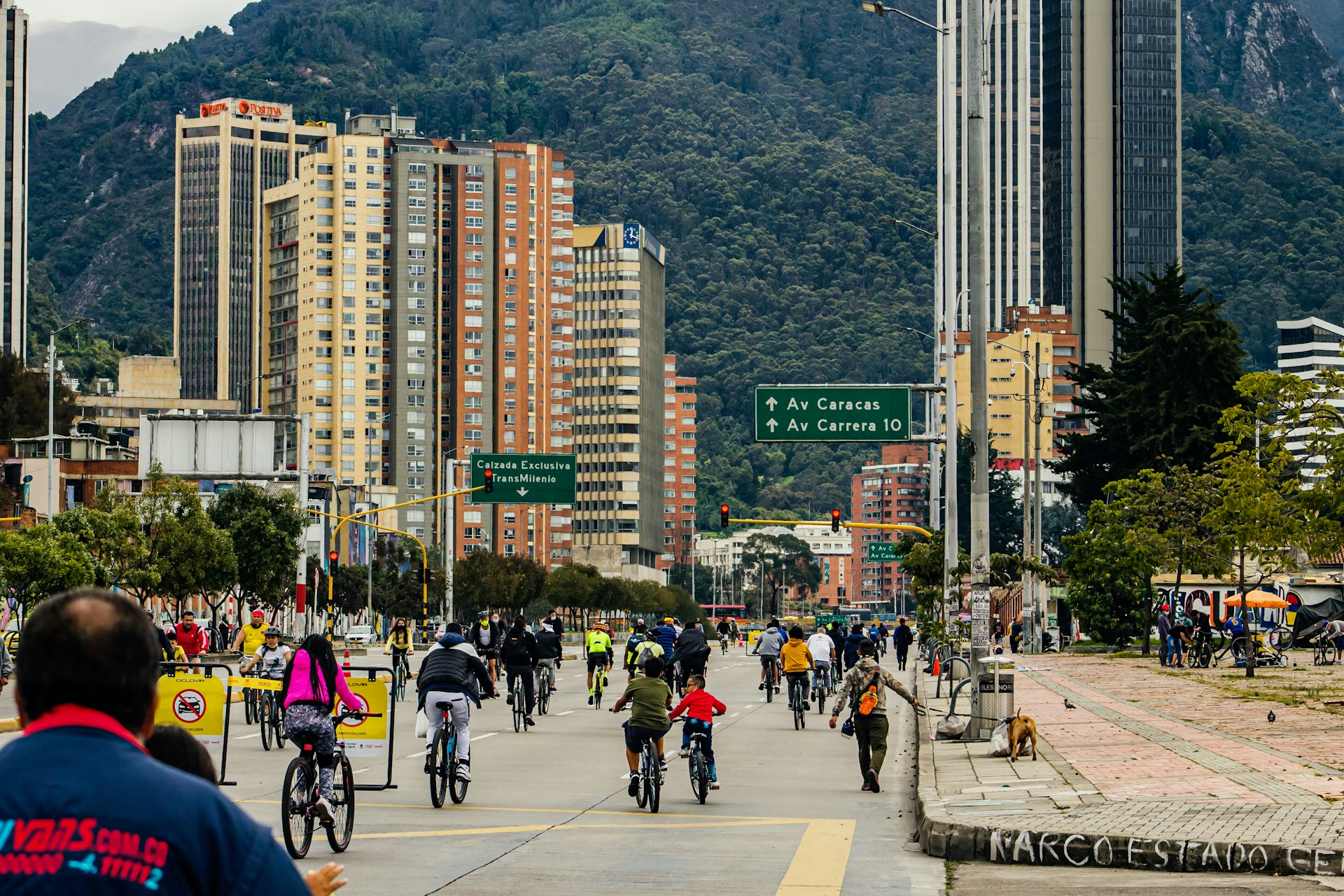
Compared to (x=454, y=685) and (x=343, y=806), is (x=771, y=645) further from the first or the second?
(x=343, y=806)

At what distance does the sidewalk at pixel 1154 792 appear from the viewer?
539 inches

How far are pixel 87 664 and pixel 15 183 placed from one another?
670 feet

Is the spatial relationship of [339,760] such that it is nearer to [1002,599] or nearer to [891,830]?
[891,830]

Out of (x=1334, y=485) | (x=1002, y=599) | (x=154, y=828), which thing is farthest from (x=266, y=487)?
(x=154, y=828)

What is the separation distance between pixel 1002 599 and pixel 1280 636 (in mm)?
35800

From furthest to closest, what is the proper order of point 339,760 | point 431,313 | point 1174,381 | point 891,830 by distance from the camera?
point 431,313
point 1174,381
point 891,830
point 339,760

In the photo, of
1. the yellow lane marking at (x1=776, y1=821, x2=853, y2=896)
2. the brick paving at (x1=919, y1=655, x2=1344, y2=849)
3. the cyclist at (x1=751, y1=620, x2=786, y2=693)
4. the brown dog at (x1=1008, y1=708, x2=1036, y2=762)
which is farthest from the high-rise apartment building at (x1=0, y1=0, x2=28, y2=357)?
the yellow lane marking at (x1=776, y1=821, x2=853, y2=896)

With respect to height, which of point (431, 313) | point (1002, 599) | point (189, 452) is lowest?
point (1002, 599)

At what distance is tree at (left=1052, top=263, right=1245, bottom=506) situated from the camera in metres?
69.9

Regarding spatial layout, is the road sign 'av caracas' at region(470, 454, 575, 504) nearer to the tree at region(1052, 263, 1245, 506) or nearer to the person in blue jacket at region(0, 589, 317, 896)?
the tree at region(1052, 263, 1245, 506)

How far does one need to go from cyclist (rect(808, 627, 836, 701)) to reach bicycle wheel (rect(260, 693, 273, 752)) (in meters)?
11.7

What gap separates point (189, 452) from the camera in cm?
5594

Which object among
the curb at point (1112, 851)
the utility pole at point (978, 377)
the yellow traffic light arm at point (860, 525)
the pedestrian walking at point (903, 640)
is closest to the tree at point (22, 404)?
the pedestrian walking at point (903, 640)

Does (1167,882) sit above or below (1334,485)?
below
